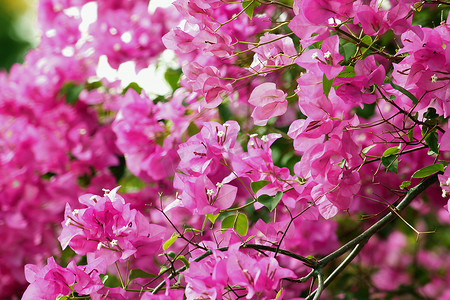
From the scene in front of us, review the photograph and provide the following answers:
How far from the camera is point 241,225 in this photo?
2.54 feet

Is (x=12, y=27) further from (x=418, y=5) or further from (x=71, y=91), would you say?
(x=418, y=5)

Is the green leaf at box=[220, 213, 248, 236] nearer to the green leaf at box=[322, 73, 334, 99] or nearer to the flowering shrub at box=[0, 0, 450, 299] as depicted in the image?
the flowering shrub at box=[0, 0, 450, 299]

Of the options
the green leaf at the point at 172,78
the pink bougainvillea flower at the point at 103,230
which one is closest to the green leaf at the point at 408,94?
the pink bougainvillea flower at the point at 103,230

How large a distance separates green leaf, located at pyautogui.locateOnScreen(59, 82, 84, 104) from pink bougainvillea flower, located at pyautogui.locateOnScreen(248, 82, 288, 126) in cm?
96

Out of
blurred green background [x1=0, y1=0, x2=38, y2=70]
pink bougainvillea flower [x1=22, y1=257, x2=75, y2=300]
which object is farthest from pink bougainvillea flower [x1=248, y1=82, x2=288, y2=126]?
blurred green background [x1=0, y1=0, x2=38, y2=70]

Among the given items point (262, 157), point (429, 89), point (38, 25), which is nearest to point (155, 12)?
point (38, 25)

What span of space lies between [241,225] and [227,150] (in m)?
0.11

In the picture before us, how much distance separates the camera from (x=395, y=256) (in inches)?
105

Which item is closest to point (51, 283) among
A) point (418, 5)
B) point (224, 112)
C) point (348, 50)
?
point (348, 50)

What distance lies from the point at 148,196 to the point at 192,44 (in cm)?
76

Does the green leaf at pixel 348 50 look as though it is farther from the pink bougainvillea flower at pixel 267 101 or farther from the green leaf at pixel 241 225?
the green leaf at pixel 241 225

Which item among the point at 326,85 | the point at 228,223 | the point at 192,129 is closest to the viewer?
the point at 326,85

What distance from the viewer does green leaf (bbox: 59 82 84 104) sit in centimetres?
163

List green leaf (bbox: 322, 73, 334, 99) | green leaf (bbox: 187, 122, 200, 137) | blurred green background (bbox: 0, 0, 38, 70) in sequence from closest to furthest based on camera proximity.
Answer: green leaf (bbox: 322, 73, 334, 99) < green leaf (bbox: 187, 122, 200, 137) < blurred green background (bbox: 0, 0, 38, 70)
